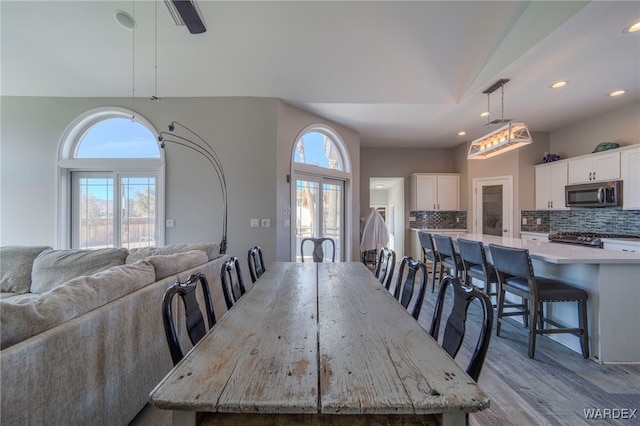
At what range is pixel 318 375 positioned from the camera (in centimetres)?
79

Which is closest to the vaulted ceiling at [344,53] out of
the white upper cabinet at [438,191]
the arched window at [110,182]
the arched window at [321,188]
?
the arched window at [110,182]

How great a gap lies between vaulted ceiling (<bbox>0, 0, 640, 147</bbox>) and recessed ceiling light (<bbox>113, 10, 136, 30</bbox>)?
55 mm

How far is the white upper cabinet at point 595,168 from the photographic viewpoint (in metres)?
3.82

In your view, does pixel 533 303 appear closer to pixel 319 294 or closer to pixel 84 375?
pixel 319 294

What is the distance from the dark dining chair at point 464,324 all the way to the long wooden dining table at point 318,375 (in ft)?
0.42

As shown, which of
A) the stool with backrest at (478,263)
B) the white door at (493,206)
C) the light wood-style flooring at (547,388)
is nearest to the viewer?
the light wood-style flooring at (547,388)

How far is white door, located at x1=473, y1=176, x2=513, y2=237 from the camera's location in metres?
5.36

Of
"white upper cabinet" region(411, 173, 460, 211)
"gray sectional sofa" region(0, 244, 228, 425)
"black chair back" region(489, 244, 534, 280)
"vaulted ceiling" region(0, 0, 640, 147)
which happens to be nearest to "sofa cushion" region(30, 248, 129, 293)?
"gray sectional sofa" region(0, 244, 228, 425)

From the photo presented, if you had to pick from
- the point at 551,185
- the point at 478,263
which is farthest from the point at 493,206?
the point at 478,263

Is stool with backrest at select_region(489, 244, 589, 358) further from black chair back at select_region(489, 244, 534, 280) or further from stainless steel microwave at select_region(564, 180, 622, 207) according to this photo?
stainless steel microwave at select_region(564, 180, 622, 207)

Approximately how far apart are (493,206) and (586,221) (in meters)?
1.43

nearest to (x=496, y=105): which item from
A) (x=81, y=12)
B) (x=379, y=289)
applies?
(x=379, y=289)

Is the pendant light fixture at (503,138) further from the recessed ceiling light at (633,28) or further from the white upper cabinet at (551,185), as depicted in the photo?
the white upper cabinet at (551,185)

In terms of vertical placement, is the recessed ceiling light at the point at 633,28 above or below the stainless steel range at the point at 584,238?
above
